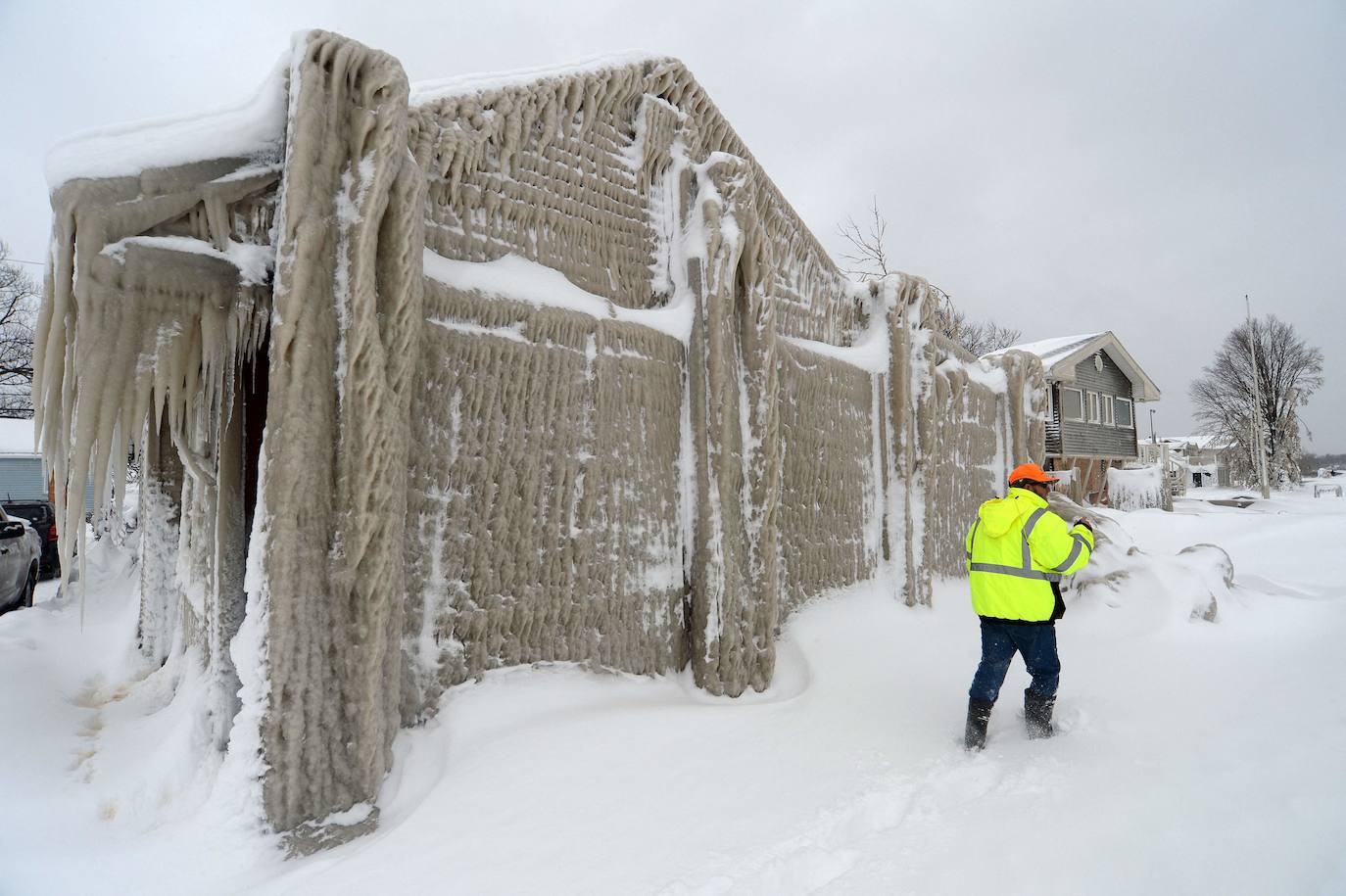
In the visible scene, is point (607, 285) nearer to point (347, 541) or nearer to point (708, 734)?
point (347, 541)

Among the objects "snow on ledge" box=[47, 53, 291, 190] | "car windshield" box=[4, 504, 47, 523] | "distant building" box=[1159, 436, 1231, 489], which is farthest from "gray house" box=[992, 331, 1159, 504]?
"car windshield" box=[4, 504, 47, 523]

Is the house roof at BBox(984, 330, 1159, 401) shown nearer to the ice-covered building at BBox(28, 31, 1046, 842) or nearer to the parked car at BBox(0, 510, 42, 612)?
the ice-covered building at BBox(28, 31, 1046, 842)

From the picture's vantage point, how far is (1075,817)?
272 centimetres

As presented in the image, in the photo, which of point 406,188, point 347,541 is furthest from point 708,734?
point 406,188

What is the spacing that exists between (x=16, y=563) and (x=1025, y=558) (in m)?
10.6

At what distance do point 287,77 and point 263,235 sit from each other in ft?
2.16

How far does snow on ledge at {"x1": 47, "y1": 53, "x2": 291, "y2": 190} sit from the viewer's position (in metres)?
2.51

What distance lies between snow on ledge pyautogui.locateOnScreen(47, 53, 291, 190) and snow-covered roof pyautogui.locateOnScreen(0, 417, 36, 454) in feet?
69.9

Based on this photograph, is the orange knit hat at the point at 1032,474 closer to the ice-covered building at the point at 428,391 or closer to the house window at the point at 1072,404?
the ice-covered building at the point at 428,391

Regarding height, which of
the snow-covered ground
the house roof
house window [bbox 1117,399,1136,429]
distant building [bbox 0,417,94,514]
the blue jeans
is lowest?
the snow-covered ground

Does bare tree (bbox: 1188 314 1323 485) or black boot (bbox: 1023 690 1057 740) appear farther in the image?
bare tree (bbox: 1188 314 1323 485)

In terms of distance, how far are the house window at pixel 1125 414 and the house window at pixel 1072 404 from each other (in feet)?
12.1

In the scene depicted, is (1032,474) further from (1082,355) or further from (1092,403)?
(1092,403)

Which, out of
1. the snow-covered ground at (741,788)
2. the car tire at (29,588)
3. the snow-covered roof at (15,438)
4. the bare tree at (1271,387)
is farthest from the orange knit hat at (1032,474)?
the bare tree at (1271,387)
